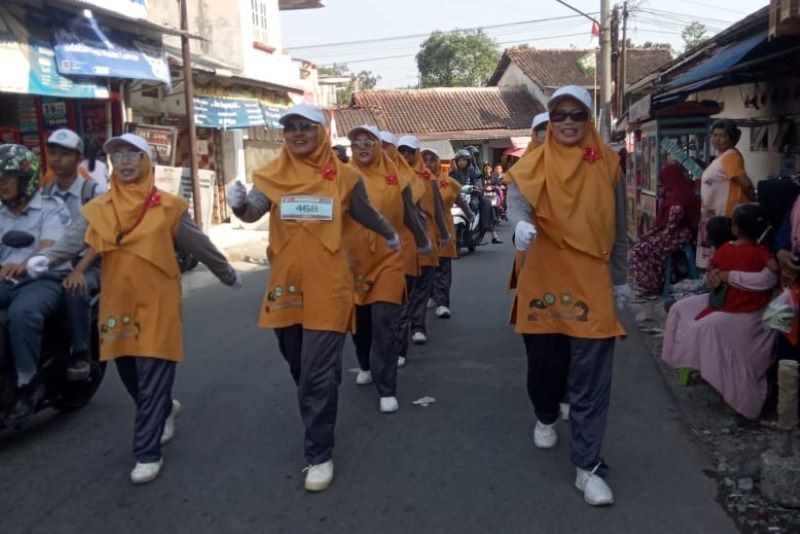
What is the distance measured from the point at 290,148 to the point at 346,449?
165 centimetres

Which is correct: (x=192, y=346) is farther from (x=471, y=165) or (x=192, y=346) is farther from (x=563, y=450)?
(x=471, y=165)

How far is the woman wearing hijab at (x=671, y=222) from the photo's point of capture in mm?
7801

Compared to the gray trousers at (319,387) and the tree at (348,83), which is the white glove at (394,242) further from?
the tree at (348,83)

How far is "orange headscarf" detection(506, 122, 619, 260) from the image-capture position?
141 inches

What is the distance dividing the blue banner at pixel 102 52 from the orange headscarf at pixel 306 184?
686 cm

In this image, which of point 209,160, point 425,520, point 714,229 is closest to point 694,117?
point 714,229

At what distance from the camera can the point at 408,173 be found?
19.4 feet

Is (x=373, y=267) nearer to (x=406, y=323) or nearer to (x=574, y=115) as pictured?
(x=406, y=323)

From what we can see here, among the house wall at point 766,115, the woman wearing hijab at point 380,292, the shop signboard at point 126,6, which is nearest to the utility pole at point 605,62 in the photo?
the house wall at point 766,115

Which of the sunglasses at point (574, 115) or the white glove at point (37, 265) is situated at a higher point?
the sunglasses at point (574, 115)

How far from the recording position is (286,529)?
3395mm

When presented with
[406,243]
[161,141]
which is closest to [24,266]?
[406,243]

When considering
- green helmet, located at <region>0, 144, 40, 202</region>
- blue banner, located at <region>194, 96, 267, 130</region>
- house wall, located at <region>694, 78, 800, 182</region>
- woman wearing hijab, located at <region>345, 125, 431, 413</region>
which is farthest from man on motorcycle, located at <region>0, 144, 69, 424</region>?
blue banner, located at <region>194, 96, 267, 130</region>

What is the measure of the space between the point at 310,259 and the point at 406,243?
6.11 feet
